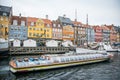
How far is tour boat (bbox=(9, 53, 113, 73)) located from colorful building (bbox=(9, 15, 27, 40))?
68.4ft

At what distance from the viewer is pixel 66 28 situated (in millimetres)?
47531

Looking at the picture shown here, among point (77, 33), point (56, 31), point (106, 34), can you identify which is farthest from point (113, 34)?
point (56, 31)

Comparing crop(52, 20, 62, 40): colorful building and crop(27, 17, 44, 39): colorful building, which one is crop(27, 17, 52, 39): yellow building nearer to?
crop(27, 17, 44, 39): colorful building

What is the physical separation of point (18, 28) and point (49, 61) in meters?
23.5

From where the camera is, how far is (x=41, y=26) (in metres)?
42.4

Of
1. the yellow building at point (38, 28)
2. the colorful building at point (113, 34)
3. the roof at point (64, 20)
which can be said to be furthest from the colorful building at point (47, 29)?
the colorful building at point (113, 34)

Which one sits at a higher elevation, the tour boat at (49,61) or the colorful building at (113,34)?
the colorful building at (113,34)

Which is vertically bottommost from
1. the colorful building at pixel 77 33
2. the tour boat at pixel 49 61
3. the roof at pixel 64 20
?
the tour boat at pixel 49 61

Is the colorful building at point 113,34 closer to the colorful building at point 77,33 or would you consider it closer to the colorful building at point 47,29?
the colorful building at point 77,33

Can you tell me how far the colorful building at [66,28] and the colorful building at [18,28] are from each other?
11.0m

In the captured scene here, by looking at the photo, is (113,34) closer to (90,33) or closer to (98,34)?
(98,34)

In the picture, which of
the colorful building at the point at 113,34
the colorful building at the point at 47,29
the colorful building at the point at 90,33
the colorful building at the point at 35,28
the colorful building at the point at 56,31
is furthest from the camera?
the colorful building at the point at 113,34

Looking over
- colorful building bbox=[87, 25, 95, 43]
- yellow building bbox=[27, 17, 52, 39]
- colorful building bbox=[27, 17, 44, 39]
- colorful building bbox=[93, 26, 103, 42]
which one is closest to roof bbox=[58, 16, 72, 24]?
yellow building bbox=[27, 17, 52, 39]

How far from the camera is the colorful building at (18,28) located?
3834 centimetres
